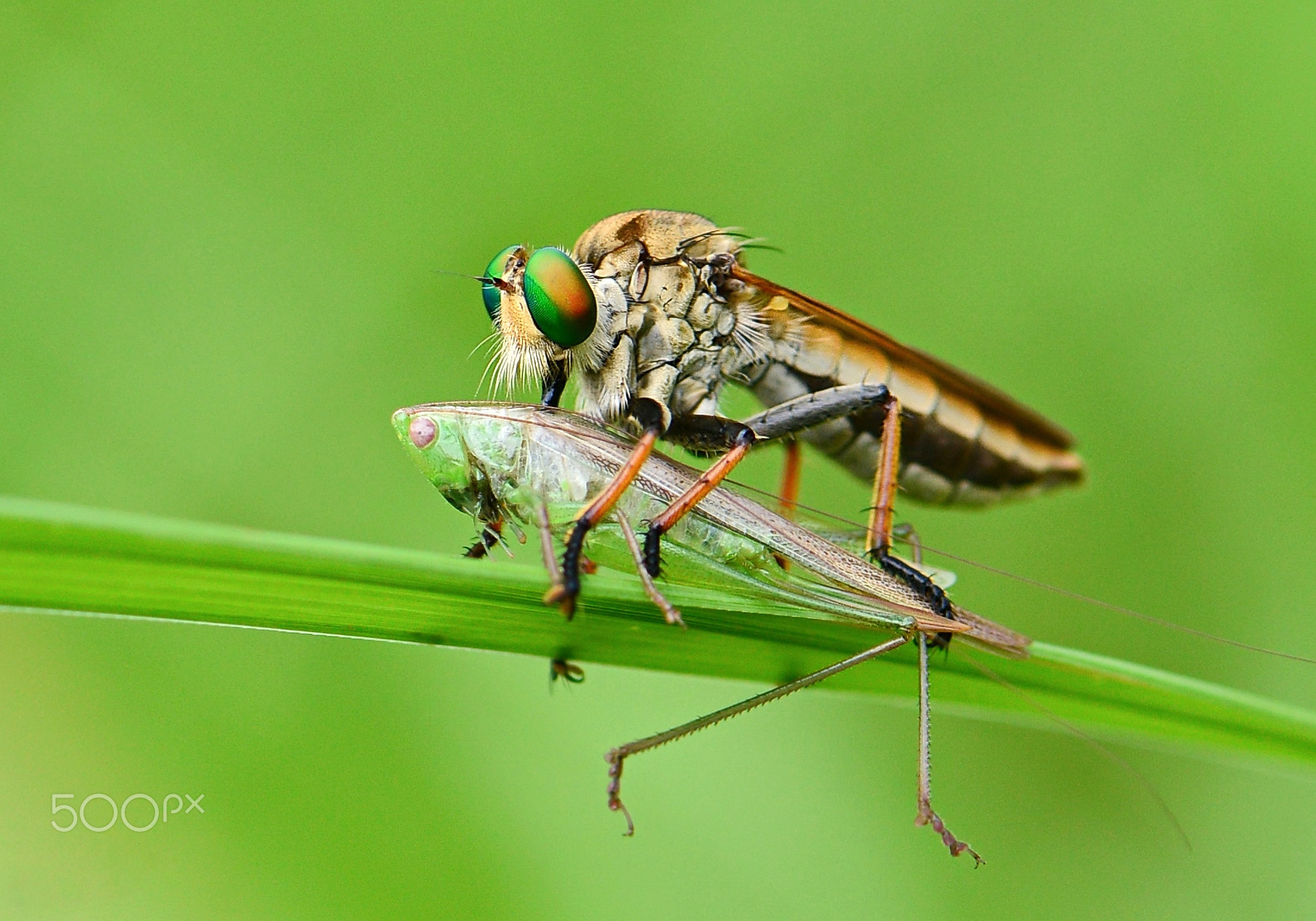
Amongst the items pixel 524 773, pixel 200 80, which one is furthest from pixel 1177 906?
pixel 200 80

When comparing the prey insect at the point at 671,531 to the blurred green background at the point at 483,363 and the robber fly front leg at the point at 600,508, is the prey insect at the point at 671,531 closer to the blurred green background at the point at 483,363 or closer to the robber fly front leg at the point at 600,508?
the robber fly front leg at the point at 600,508

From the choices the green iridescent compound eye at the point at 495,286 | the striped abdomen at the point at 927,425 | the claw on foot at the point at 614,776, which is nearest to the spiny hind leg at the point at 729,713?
the claw on foot at the point at 614,776

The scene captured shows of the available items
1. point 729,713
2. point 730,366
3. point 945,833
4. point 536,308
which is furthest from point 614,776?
point 730,366

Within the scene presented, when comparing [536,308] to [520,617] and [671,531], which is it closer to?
[671,531]

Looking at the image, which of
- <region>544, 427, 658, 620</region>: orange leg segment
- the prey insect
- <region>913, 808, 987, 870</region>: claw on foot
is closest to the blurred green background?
<region>913, 808, 987, 870</region>: claw on foot

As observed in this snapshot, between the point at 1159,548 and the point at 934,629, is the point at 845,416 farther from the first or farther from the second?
the point at 1159,548

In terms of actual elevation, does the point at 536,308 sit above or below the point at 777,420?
above
